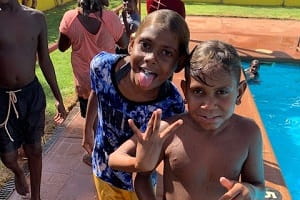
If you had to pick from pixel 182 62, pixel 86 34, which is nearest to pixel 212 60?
pixel 182 62

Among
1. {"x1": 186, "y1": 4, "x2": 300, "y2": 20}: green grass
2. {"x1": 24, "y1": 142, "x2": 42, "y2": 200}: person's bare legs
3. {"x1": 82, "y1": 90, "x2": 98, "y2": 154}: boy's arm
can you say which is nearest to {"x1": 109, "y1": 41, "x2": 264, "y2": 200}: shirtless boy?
{"x1": 82, "y1": 90, "x2": 98, "y2": 154}: boy's arm

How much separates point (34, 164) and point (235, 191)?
218 cm

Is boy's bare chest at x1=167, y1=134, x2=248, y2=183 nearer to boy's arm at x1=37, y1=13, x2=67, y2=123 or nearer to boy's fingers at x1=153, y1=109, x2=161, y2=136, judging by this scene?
boy's fingers at x1=153, y1=109, x2=161, y2=136

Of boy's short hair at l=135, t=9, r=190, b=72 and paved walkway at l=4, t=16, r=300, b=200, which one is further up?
boy's short hair at l=135, t=9, r=190, b=72

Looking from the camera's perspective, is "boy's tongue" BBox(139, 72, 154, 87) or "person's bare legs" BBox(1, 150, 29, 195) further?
"person's bare legs" BBox(1, 150, 29, 195)

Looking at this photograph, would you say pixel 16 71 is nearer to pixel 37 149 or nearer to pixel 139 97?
pixel 37 149

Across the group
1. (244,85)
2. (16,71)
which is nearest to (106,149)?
(244,85)

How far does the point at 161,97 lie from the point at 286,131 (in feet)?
18.2

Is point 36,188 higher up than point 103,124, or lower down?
lower down

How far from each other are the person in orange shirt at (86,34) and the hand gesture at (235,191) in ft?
7.72

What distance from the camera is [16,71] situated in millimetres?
3039

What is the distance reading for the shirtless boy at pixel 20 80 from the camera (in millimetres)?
2982

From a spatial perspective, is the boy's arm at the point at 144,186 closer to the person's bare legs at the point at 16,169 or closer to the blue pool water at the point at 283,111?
the person's bare legs at the point at 16,169

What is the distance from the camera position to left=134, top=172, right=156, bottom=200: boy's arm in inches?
69.1
